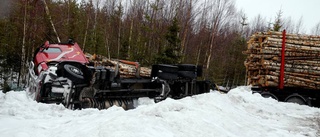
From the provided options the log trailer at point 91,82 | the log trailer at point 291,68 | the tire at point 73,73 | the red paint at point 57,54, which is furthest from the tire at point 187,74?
the tire at point 73,73

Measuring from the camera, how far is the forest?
43.8 feet

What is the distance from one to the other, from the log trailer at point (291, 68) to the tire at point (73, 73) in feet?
23.1

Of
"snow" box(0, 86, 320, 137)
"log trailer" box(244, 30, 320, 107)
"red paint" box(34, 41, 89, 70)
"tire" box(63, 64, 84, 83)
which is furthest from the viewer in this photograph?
"log trailer" box(244, 30, 320, 107)

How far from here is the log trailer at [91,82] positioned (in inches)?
257

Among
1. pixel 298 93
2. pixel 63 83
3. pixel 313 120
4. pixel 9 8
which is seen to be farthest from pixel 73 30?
pixel 313 120

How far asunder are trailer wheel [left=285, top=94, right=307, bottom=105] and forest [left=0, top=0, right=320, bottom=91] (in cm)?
745

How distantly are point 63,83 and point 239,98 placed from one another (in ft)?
17.2

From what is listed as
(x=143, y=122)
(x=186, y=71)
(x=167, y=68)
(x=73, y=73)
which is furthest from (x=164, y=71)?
(x=143, y=122)

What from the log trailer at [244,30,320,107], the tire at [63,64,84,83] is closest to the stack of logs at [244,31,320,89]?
the log trailer at [244,30,320,107]

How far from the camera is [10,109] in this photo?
4.98 metres

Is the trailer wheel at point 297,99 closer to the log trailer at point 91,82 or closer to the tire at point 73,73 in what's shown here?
the log trailer at point 91,82

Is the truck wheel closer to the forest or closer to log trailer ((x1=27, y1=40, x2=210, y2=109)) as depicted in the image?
log trailer ((x1=27, y1=40, x2=210, y2=109))

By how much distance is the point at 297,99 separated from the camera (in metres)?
10.4

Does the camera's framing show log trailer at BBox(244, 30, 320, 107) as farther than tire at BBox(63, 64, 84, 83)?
Yes
